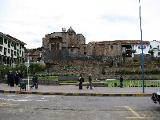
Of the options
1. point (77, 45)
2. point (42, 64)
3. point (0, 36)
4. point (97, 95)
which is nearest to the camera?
point (97, 95)

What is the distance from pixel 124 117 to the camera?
1455 centimetres

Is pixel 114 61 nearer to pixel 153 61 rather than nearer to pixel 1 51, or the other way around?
pixel 153 61

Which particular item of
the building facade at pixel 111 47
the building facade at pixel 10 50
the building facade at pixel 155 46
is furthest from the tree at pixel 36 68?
the building facade at pixel 155 46

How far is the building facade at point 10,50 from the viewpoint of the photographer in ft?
262

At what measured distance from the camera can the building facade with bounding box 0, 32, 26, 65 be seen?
79.9 meters

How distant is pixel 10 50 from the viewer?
87062 mm

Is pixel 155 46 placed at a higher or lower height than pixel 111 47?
higher

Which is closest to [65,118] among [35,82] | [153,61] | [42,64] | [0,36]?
[35,82]

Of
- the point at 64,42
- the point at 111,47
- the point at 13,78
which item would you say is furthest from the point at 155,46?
the point at 13,78

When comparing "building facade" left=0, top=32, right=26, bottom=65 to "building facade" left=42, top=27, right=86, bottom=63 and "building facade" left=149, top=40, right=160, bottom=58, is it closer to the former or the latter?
"building facade" left=42, top=27, right=86, bottom=63

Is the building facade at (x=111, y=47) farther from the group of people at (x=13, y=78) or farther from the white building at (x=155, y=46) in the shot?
the group of people at (x=13, y=78)

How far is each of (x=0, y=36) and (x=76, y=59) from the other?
738 inches

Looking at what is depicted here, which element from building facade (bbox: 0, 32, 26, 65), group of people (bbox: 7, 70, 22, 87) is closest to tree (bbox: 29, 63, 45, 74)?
building facade (bbox: 0, 32, 26, 65)

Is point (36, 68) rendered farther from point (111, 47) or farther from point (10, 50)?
point (111, 47)
